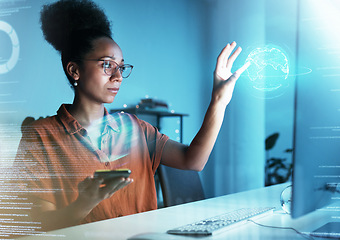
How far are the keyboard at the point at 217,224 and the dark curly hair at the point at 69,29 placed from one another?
74cm

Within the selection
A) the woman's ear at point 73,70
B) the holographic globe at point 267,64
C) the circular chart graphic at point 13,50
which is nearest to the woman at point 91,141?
the woman's ear at point 73,70

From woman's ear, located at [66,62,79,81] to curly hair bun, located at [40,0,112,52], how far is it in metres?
0.07

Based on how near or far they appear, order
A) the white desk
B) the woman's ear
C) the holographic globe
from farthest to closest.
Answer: the holographic globe → the woman's ear → the white desk

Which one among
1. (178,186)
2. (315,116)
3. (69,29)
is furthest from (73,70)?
(315,116)

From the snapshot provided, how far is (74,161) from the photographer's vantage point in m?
1.18

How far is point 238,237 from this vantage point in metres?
0.73

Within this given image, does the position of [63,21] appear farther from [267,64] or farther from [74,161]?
[267,64]

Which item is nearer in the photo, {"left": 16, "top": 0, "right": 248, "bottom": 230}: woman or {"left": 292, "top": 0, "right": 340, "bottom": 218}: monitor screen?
{"left": 292, "top": 0, "right": 340, "bottom": 218}: monitor screen

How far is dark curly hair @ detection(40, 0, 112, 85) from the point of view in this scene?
4.05 feet

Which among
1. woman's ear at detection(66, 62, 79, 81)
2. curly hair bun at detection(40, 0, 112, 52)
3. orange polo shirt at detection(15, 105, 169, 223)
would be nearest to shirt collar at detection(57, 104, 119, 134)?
orange polo shirt at detection(15, 105, 169, 223)

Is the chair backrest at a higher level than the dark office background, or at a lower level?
lower

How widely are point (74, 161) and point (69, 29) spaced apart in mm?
490

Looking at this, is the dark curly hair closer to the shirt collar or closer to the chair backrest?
the shirt collar

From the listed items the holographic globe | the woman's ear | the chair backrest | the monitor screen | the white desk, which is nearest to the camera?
the monitor screen
